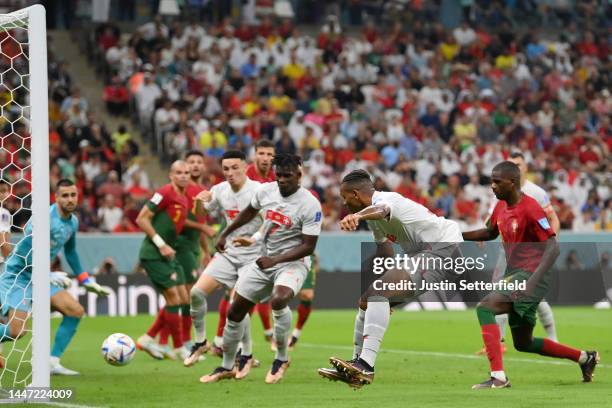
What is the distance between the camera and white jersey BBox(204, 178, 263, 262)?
13453mm

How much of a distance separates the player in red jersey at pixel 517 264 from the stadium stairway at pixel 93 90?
16.7 metres

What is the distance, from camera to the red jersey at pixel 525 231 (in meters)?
10.9

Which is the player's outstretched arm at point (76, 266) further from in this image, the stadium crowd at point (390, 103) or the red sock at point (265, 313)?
the stadium crowd at point (390, 103)

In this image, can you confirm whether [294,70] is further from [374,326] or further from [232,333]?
[374,326]

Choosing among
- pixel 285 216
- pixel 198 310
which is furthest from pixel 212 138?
pixel 285 216

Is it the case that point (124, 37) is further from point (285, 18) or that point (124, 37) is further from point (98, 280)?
point (98, 280)

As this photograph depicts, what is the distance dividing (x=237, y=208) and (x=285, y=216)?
167 centimetres

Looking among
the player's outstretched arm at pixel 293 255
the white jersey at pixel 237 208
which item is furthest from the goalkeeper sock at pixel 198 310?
the player's outstretched arm at pixel 293 255

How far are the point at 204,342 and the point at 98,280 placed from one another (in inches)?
341

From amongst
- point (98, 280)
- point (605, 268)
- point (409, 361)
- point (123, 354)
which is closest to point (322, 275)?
point (98, 280)

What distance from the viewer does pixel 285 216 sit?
469 inches

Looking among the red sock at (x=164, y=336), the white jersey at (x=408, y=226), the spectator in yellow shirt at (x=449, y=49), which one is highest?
the spectator in yellow shirt at (x=449, y=49)

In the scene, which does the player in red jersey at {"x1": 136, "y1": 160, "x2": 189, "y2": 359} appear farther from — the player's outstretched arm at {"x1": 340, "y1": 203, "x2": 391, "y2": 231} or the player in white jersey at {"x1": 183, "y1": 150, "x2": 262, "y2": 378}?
the player's outstretched arm at {"x1": 340, "y1": 203, "x2": 391, "y2": 231}

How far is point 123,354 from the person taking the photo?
12133mm
